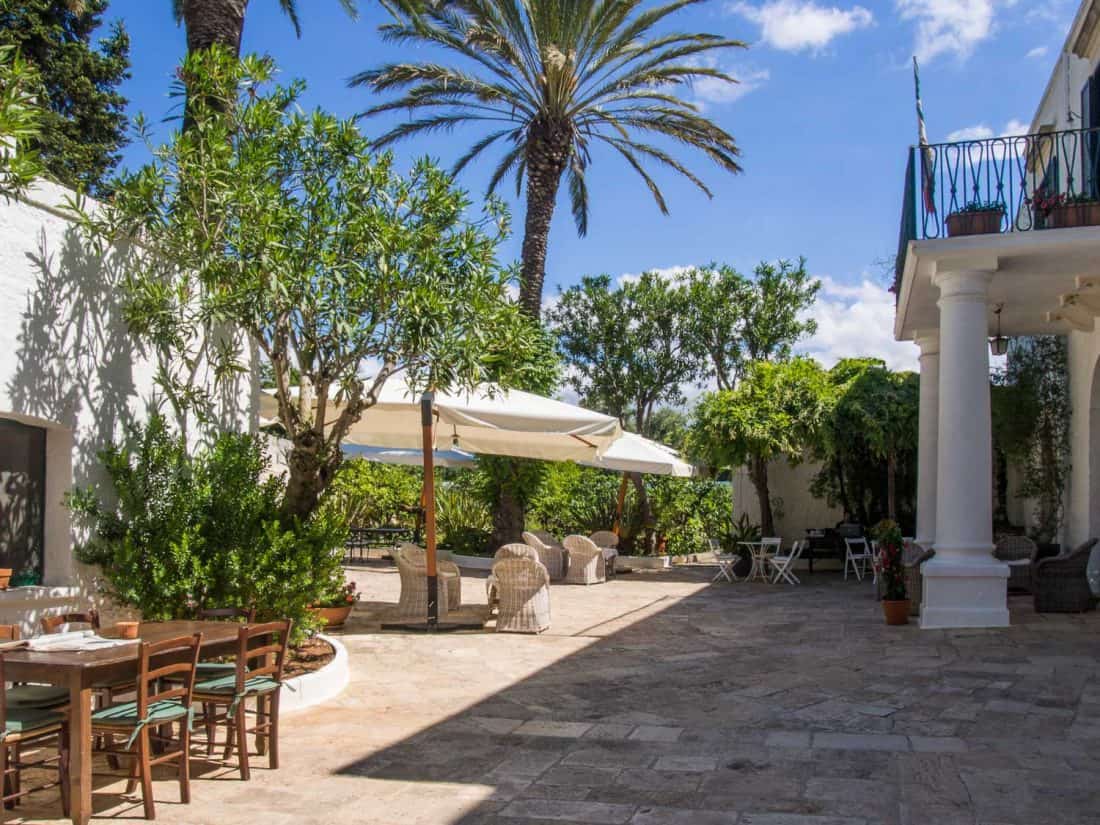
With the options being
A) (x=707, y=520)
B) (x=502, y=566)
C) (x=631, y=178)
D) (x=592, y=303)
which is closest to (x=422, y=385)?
(x=502, y=566)

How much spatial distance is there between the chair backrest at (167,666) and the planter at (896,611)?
281 inches

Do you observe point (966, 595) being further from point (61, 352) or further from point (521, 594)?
point (61, 352)

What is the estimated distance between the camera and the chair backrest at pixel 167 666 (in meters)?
4.60

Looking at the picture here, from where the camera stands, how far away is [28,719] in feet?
15.2

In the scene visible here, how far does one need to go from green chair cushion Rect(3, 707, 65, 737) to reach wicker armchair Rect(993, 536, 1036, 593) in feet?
31.8

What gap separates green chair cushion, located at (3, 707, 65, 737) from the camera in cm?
452

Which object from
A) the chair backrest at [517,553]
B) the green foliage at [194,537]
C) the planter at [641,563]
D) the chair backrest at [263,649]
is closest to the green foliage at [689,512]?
the planter at [641,563]

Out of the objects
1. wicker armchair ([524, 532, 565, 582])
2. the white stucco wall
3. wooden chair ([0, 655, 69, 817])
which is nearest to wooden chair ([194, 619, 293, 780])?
wooden chair ([0, 655, 69, 817])

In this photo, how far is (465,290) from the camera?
313 inches

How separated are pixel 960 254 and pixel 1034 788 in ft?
20.7

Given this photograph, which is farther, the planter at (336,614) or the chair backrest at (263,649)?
the planter at (336,614)

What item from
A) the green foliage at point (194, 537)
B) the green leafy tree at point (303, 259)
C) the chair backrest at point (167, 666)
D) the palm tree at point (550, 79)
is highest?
the palm tree at point (550, 79)

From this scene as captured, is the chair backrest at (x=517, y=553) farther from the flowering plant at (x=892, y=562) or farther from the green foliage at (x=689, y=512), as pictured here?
the green foliage at (x=689, y=512)

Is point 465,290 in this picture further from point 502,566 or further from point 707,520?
point 707,520
